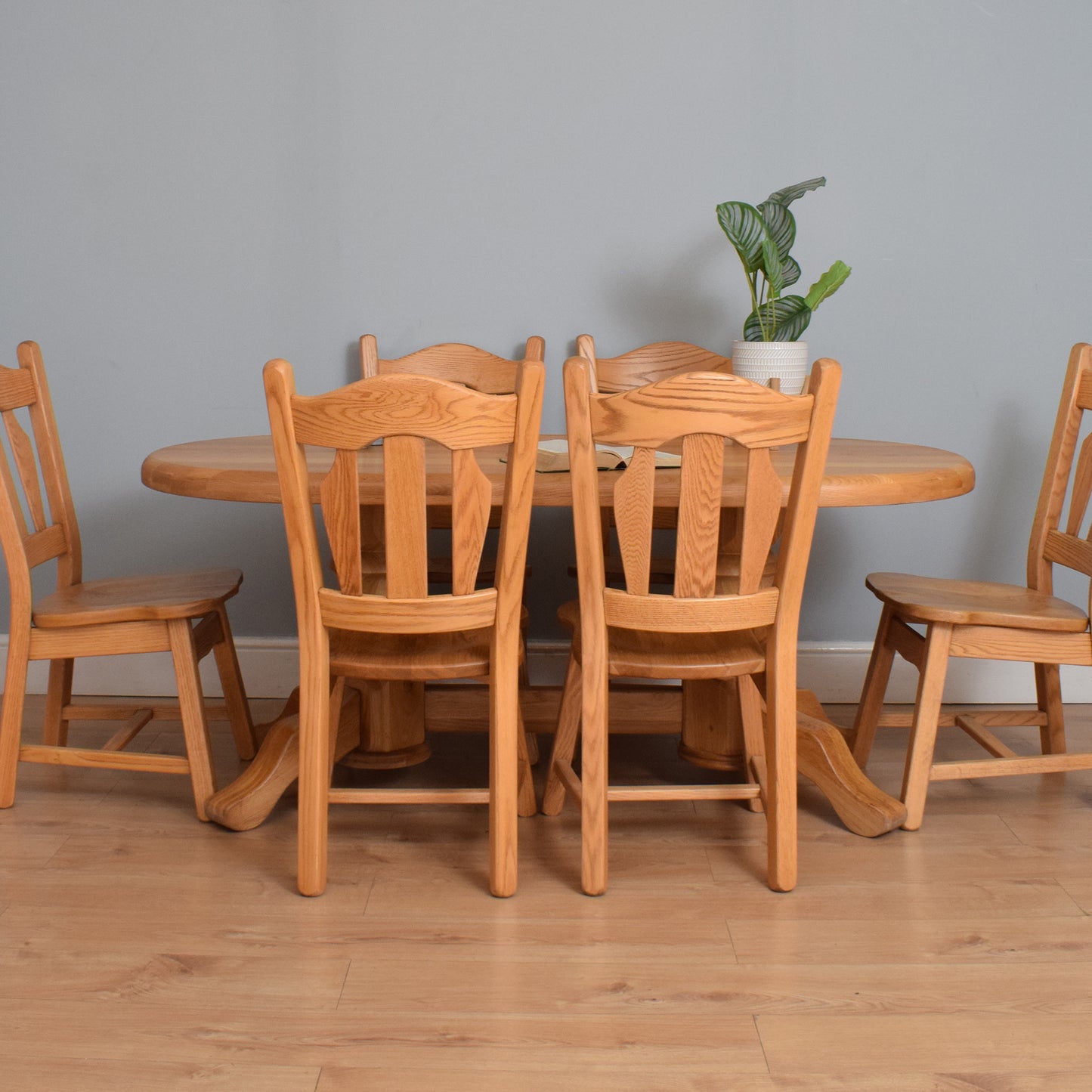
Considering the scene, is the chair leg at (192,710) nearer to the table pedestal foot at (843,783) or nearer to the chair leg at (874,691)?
the table pedestal foot at (843,783)

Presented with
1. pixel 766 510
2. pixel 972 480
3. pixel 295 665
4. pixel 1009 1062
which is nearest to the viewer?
pixel 1009 1062

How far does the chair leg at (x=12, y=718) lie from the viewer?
2.12 metres

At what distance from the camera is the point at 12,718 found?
2.17 m

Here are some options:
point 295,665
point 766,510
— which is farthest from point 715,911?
point 295,665

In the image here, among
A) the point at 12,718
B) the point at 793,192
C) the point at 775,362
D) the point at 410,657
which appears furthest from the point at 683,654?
the point at 12,718

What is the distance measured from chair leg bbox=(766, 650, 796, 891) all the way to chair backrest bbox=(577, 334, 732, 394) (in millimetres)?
1116

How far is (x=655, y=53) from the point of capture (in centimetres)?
269

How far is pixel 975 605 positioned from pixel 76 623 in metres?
1.77

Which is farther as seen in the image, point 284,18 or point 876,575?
point 284,18

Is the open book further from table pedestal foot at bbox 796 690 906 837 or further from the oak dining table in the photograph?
table pedestal foot at bbox 796 690 906 837

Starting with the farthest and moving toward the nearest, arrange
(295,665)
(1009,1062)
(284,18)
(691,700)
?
1. (295,665)
2. (284,18)
3. (691,700)
4. (1009,1062)

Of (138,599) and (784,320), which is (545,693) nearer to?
(138,599)

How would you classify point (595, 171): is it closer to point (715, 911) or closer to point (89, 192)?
point (89, 192)

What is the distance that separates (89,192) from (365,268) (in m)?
0.72
